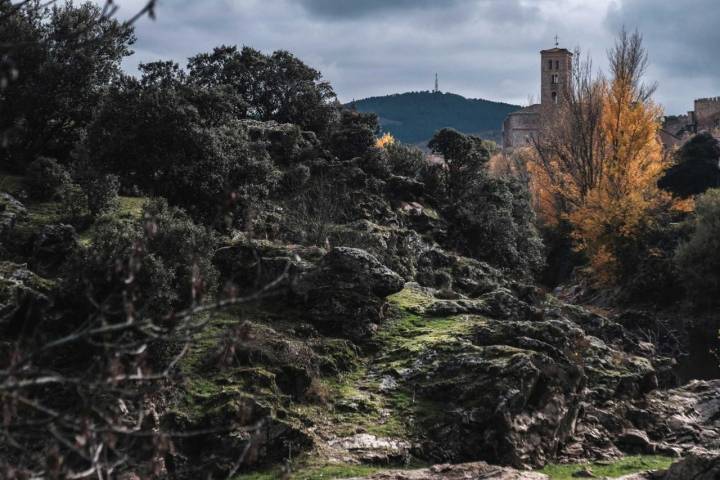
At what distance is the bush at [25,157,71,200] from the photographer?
2691 cm

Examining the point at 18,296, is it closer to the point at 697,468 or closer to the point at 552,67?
the point at 697,468

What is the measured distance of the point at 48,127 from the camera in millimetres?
31734

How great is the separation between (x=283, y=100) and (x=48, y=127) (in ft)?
43.7

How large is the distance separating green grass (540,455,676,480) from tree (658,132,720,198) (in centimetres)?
3734

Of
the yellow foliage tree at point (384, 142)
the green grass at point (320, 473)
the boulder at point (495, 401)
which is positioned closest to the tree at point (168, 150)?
the boulder at point (495, 401)

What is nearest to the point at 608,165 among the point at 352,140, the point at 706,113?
the point at 352,140

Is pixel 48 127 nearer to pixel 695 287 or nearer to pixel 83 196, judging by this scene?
pixel 83 196

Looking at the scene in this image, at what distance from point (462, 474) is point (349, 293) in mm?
7088

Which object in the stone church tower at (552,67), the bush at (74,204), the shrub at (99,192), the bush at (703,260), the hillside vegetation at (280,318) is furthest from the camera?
the stone church tower at (552,67)

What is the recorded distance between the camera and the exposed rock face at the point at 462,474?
14797mm

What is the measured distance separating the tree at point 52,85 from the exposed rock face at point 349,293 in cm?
1300

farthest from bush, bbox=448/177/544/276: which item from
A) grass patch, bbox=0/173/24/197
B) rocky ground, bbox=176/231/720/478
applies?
grass patch, bbox=0/173/24/197

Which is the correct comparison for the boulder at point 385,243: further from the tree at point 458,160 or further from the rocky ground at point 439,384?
the tree at point 458,160

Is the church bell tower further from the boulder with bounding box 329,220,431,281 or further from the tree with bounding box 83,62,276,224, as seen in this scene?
the tree with bounding box 83,62,276,224
